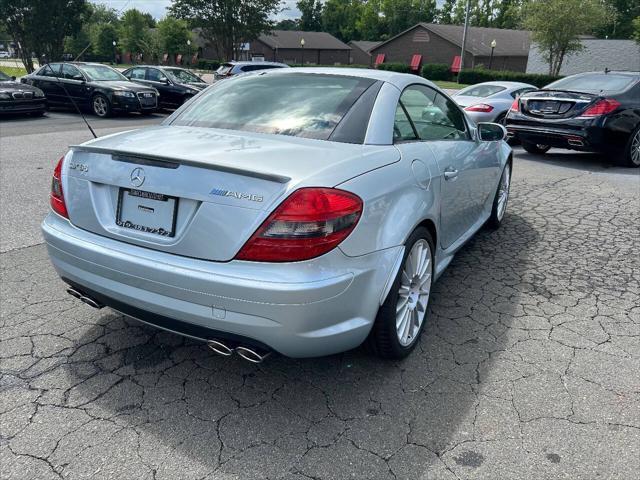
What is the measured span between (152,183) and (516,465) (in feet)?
6.70

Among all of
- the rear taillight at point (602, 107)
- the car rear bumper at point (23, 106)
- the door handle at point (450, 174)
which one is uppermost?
the rear taillight at point (602, 107)

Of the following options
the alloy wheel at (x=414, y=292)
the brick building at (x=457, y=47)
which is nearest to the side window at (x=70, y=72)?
the alloy wheel at (x=414, y=292)

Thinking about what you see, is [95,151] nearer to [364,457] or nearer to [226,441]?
[226,441]

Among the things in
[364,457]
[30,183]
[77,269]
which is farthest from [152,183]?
[30,183]

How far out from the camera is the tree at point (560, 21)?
111ft

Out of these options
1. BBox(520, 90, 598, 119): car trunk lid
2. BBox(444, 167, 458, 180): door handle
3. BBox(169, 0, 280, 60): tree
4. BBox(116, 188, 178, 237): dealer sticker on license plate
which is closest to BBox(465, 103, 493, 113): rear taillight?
BBox(520, 90, 598, 119): car trunk lid

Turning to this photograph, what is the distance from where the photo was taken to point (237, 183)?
7.65 ft

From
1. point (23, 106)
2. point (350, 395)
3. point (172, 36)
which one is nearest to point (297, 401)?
point (350, 395)

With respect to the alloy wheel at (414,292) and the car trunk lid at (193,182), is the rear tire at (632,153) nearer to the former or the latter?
the alloy wheel at (414,292)

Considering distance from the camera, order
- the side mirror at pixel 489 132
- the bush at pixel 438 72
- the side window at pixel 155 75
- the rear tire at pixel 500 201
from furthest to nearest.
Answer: the bush at pixel 438 72 < the side window at pixel 155 75 < the rear tire at pixel 500 201 < the side mirror at pixel 489 132

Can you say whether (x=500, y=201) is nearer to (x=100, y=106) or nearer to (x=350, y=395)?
(x=350, y=395)

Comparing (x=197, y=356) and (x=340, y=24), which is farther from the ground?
(x=340, y=24)

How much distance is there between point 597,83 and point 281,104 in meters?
7.99

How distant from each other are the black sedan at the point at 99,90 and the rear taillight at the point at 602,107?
37.0 feet
